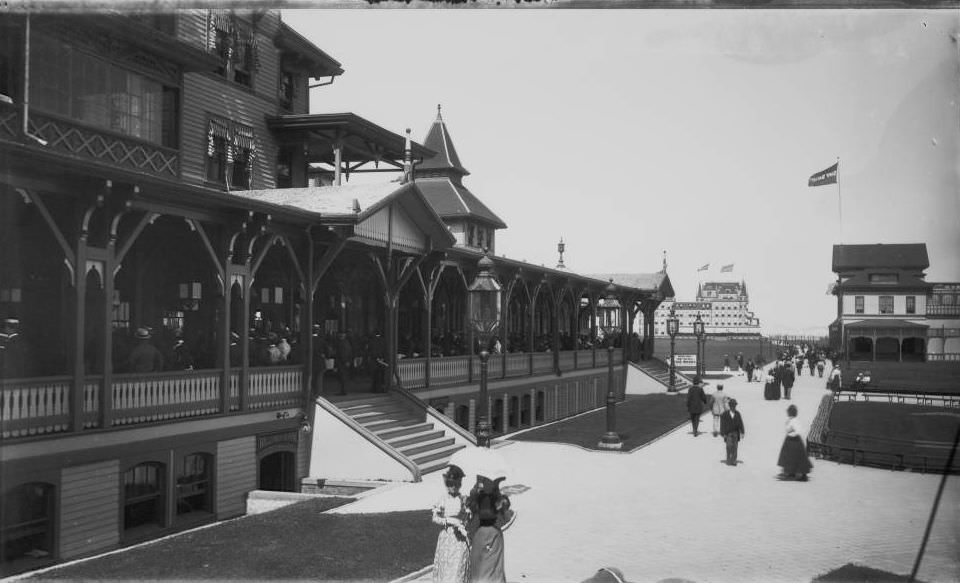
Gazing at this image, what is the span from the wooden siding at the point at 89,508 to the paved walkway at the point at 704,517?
3966mm

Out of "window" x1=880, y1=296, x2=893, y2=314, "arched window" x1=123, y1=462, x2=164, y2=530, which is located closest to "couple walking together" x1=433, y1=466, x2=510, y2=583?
"arched window" x1=123, y1=462, x2=164, y2=530

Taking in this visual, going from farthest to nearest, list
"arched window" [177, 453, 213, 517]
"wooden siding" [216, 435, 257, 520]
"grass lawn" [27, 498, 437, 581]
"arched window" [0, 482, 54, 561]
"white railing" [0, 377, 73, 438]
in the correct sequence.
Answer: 1. "wooden siding" [216, 435, 257, 520]
2. "arched window" [177, 453, 213, 517]
3. "arched window" [0, 482, 54, 561]
4. "white railing" [0, 377, 73, 438]
5. "grass lawn" [27, 498, 437, 581]

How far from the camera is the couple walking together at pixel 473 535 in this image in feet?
28.1

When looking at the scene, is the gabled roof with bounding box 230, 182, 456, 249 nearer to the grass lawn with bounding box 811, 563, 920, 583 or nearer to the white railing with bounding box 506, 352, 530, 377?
the white railing with bounding box 506, 352, 530, 377

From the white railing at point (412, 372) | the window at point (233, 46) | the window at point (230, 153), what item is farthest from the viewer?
the window at point (230, 153)

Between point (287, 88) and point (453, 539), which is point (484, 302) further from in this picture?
point (287, 88)

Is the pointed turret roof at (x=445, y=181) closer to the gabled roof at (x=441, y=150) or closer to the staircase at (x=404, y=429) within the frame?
the gabled roof at (x=441, y=150)

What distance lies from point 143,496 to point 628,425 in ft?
63.6

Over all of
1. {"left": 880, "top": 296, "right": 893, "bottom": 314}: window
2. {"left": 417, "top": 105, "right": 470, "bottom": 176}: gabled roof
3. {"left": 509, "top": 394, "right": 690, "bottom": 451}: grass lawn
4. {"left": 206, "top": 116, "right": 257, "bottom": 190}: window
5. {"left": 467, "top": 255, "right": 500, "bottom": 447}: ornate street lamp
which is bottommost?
{"left": 509, "top": 394, "right": 690, "bottom": 451}: grass lawn

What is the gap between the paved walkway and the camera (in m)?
12.2

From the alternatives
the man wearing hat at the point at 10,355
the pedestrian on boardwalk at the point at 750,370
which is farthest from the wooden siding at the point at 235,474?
the pedestrian on boardwalk at the point at 750,370

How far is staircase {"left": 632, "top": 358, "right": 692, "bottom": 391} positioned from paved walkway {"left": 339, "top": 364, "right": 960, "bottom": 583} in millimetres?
25203

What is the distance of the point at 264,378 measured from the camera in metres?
17.8

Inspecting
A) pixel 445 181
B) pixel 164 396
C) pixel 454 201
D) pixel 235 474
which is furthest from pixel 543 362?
pixel 445 181
